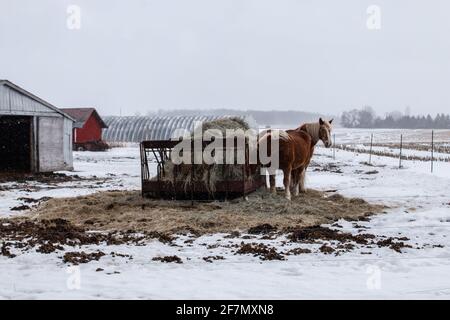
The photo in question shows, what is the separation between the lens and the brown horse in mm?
11211

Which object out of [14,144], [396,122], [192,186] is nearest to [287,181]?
[192,186]

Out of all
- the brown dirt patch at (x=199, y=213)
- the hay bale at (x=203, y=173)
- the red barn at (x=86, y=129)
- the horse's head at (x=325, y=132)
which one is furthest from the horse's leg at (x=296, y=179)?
the red barn at (x=86, y=129)

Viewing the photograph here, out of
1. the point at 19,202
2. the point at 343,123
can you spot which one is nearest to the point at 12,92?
the point at 19,202

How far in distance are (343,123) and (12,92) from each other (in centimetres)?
13193

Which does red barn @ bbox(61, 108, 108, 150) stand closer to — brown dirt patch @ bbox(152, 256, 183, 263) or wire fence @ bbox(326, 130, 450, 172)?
wire fence @ bbox(326, 130, 450, 172)

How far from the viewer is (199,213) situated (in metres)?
9.52

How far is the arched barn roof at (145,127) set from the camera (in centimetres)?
5556

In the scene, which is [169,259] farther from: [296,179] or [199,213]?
[296,179]

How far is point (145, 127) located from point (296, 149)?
46.8m

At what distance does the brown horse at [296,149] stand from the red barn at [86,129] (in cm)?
3144

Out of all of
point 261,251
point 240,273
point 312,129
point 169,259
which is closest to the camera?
point 240,273

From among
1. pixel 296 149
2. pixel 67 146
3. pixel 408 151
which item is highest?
pixel 296 149

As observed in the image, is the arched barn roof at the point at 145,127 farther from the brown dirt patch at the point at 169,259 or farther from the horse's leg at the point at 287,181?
the brown dirt patch at the point at 169,259
